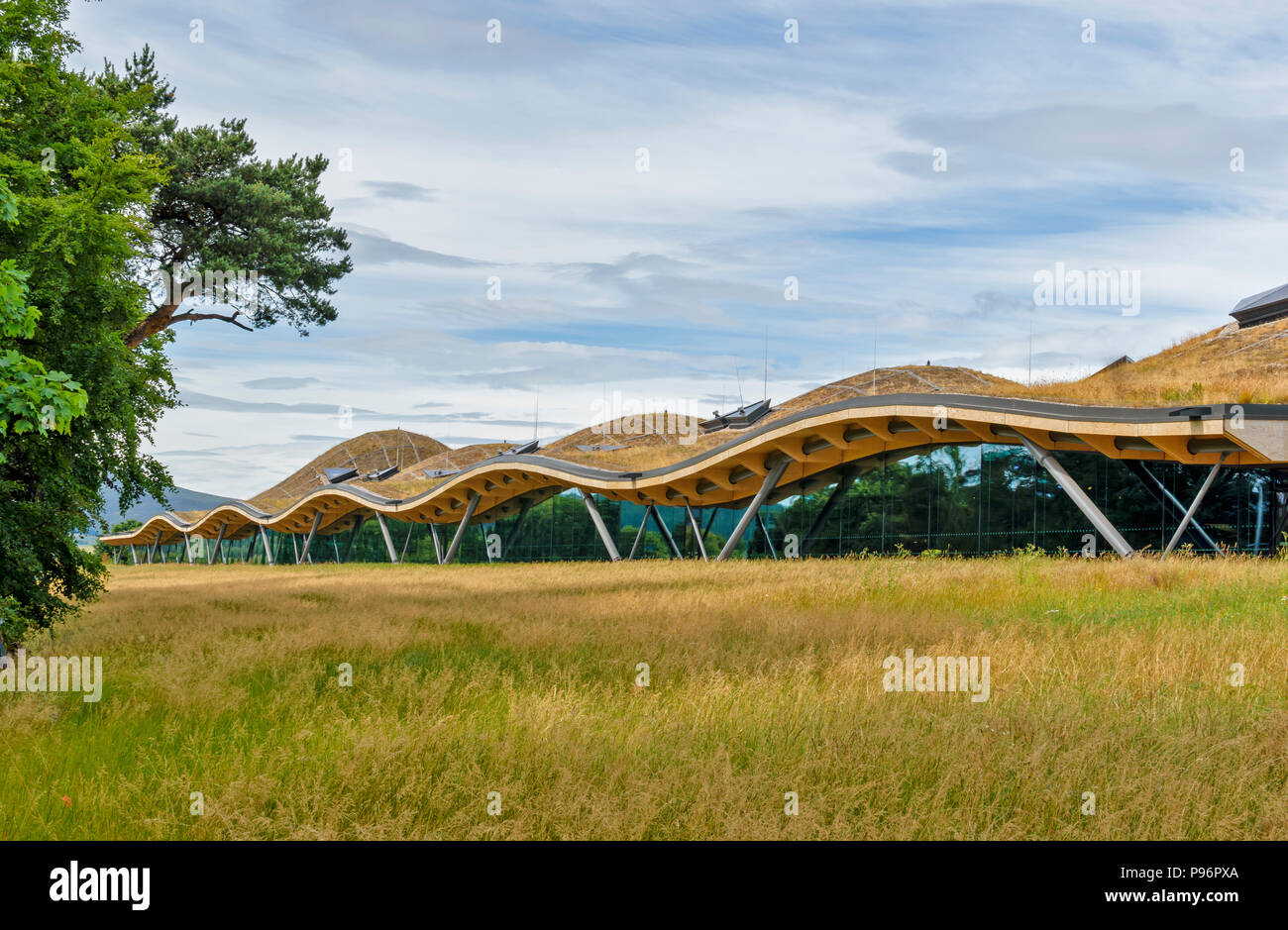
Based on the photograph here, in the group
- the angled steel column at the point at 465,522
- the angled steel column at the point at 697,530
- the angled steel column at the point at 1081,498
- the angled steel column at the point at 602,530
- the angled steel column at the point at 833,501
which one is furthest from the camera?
the angled steel column at the point at 465,522

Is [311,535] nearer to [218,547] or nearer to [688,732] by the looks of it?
[218,547]

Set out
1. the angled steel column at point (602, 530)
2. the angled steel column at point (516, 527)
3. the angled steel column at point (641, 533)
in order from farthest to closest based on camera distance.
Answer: the angled steel column at point (516, 527) < the angled steel column at point (641, 533) < the angled steel column at point (602, 530)

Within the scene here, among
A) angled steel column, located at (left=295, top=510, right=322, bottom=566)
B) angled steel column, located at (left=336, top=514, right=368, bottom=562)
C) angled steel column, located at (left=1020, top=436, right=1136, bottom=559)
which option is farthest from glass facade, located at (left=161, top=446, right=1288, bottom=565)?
angled steel column, located at (left=295, top=510, right=322, bottom=566)

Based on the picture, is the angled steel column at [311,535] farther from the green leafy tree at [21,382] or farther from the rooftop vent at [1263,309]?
the green leafy tree at [21,382]

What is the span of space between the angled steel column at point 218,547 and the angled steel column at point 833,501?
233 ft

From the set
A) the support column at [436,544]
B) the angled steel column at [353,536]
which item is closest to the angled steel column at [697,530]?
the support column at [436,544]

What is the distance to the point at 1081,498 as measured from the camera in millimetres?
23359

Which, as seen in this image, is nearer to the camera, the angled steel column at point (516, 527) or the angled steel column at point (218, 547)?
the angled steel column at point (516, 527)

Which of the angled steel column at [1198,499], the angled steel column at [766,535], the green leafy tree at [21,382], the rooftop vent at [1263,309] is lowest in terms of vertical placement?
the angled steel column at [766,535]

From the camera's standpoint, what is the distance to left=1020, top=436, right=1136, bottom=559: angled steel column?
73.9 feet

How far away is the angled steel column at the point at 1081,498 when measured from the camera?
22516 mm

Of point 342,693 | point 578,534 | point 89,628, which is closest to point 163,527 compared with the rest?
point 578,534

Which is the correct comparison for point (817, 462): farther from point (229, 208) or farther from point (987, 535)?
point (229, 208)

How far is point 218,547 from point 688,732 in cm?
9870
